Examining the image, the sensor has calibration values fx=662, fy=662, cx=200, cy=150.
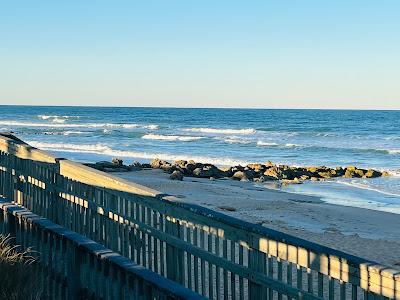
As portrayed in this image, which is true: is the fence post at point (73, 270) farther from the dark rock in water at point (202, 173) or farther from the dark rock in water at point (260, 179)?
the dark rock in water at point (202, 173)

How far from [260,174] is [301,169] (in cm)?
298

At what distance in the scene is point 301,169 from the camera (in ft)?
100.0

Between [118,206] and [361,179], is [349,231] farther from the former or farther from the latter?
[361,179]

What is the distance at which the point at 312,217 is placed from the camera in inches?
640

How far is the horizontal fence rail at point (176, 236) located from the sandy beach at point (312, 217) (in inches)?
172

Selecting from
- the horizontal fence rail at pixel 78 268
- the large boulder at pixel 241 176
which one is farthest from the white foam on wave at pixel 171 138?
the horizontal fence rail at pixel 78 268

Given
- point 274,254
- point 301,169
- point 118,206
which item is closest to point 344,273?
point 274,254

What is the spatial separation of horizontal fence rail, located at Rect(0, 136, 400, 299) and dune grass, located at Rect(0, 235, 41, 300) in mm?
903

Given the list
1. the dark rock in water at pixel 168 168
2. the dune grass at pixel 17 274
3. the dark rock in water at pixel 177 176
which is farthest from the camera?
the dark rock in water at pixel 168 168

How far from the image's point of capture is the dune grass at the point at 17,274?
16.2 feet

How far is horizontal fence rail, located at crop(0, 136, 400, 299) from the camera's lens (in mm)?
3744

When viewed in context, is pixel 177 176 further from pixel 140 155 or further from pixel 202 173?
pixel 140 155

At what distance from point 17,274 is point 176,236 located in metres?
1.30

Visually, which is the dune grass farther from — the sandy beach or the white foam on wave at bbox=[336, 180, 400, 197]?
the white foam on wave at bbox=[336, 180, 400, 197]
